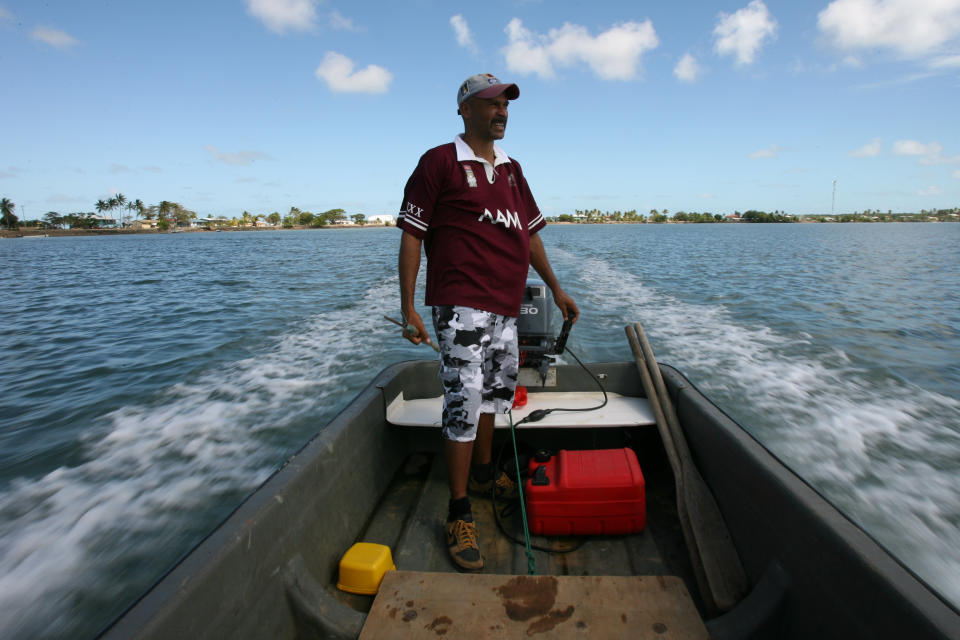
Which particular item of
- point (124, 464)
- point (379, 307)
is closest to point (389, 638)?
point (124, 464)

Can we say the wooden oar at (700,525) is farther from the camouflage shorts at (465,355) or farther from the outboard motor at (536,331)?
the camouflage shorts at (465,355)

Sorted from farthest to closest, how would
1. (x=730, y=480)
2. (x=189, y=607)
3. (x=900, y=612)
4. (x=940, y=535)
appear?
(x=940, y=535) → (x=730, y=480) → (x=189, y=607) → (x=900, y=612)

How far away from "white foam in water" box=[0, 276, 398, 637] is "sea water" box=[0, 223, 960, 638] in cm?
1

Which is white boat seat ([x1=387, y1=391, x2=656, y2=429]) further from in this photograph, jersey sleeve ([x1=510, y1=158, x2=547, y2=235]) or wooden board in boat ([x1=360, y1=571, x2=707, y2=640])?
jersey sleeve ([x1=510, y1=158, x2=547, y2=235])

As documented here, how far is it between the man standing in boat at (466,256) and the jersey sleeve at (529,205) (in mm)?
124

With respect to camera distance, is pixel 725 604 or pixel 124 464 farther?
pixel 124 464

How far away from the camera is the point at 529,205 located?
235 centimetres

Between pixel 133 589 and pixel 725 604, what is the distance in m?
2.99

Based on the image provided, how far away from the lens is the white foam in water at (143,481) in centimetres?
266

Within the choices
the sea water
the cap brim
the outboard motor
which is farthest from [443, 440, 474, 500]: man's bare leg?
the sea water

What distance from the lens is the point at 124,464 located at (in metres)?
3.88

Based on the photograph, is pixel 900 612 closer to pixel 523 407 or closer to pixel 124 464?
pixel 523 407

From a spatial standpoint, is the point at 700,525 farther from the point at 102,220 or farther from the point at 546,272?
the point at 102,220

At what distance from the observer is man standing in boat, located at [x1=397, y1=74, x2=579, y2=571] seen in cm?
185
